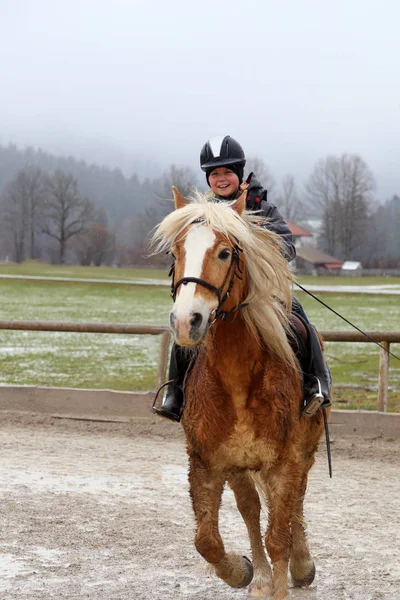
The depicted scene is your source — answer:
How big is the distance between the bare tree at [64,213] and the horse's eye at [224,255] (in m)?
54.7

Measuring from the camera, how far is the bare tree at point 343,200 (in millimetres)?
63150

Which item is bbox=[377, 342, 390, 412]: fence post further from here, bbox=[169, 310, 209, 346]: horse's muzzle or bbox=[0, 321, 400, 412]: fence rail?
bbox=[169, 310, 209, 346]: horse's muzzle

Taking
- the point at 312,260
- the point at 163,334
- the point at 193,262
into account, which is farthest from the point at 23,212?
the point at 193,262

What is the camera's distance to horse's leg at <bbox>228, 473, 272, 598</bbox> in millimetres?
5070

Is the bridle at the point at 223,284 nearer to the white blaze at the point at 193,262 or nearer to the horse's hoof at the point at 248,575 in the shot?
the white blaze at the point at 193,262

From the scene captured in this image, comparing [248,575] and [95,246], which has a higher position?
[248,575]

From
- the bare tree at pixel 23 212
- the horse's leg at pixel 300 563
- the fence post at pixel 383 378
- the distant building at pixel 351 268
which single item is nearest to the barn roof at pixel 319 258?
the distant building at pixel 351 268

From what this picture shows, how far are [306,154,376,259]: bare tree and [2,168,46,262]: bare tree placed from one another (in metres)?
21.5

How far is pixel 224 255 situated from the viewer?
4062mm

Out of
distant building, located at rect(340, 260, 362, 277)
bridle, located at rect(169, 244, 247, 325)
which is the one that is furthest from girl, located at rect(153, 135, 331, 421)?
distant building, located at rect(340, 260, 362, 277)

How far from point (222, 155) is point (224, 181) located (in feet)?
0.48

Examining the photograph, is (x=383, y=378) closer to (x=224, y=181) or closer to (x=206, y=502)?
(x=224, y=181)

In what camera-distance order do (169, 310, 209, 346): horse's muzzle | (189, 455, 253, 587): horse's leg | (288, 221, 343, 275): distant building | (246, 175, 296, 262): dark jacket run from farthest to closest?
(288, 221, 343, 275): distant building < (246, 175, 296, 262): dark jacket < (189, 455, 253, 587): horse's leg < (169, 310, 209, 346): horse's muzzle

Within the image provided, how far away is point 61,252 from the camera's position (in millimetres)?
58156
